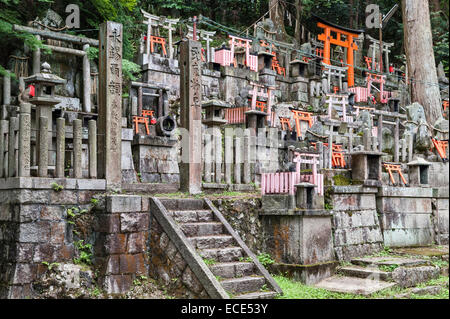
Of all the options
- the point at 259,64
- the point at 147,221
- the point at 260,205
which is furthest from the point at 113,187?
the point at 259,64

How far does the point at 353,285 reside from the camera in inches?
372

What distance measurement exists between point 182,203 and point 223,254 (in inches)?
55.3

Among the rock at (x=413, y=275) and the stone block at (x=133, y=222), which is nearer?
the stone block at (x=133, y=222)

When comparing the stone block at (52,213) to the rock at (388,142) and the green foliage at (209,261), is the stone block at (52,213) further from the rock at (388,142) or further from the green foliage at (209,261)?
the rock at (388,142)

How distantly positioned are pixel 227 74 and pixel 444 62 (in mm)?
17084

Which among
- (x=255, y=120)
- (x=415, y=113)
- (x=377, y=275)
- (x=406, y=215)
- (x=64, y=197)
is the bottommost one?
(x=377, y=275)

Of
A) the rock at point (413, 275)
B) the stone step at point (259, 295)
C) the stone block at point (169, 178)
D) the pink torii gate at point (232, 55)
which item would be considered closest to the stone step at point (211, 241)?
the stone step at point (259, 295)

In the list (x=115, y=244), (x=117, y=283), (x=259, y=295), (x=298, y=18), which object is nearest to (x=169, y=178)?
(x=115, y=244)

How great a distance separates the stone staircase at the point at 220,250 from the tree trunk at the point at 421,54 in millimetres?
15865

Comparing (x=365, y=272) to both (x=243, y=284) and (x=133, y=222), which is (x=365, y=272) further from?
(x=133, y=222)

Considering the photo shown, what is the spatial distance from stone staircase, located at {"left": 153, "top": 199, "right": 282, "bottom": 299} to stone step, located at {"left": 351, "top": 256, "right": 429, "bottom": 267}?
10.6ft

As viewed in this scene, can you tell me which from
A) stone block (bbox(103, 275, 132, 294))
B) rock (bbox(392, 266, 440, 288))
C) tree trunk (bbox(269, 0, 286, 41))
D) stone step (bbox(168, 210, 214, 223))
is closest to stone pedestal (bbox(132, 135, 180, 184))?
stone step (bbox(168, 210, 214, 223))

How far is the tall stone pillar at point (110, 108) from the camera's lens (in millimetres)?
8906

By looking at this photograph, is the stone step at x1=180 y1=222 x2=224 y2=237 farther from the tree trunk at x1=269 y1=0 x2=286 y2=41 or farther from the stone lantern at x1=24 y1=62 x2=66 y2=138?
the tree trunk at x1=269 y1=0 x2=286 y2=41
